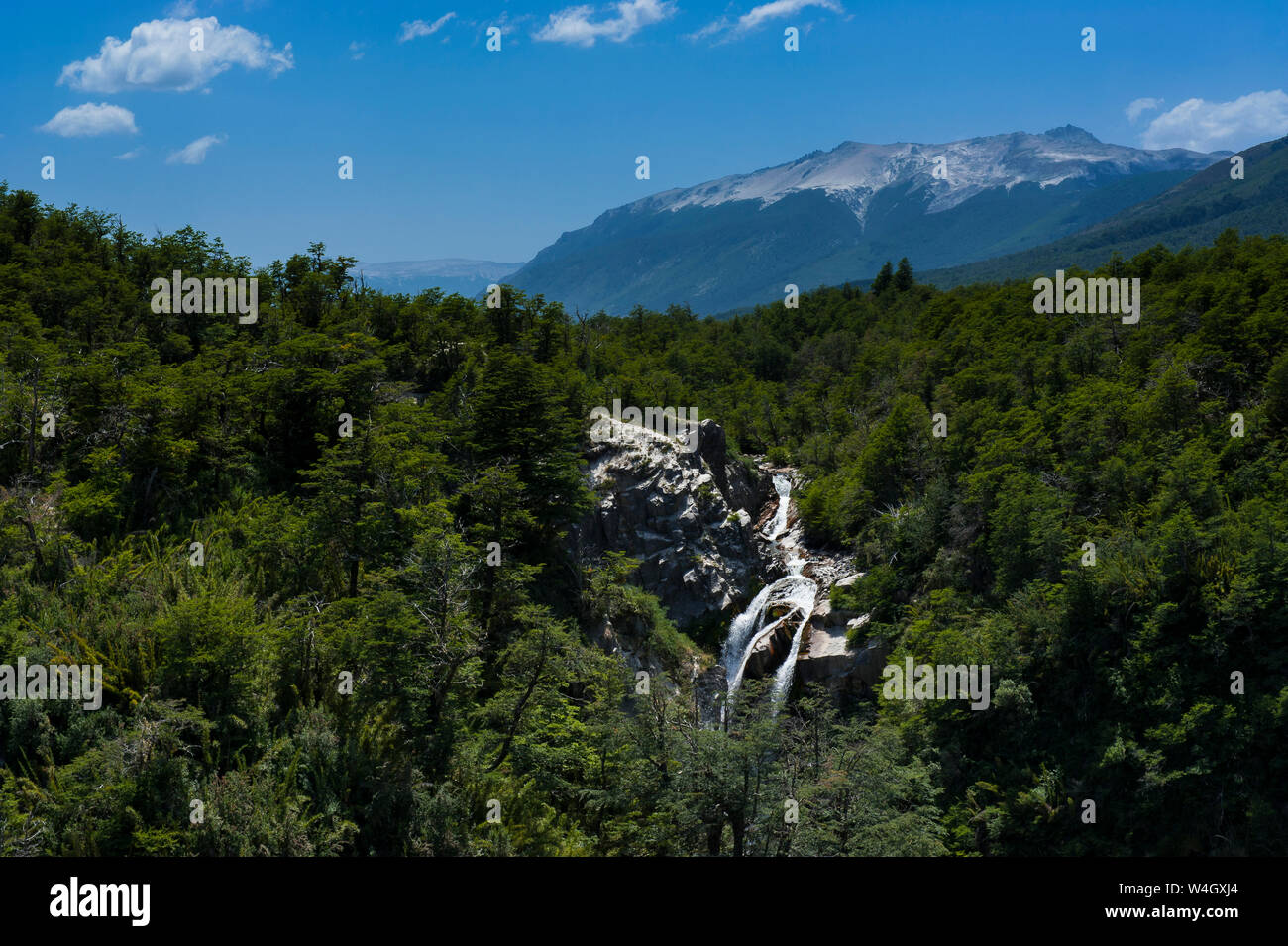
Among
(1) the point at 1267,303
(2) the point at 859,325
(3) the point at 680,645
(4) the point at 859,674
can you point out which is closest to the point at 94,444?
(3) the point at 680,645

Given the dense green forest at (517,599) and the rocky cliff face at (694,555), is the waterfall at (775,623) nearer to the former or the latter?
the rocky cliff face at (694,555)

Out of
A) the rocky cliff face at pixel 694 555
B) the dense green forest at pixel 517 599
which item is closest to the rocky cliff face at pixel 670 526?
the rocky cliff face at pixel 694 555

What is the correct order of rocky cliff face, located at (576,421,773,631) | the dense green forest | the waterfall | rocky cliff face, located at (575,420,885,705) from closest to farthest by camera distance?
the dense green forest < rocky cliff face, located at (575,420,885,705) < the waterfall < rocky cliff face, located at (576,421,773,631)

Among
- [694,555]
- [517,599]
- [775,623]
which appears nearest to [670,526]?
[694,555]

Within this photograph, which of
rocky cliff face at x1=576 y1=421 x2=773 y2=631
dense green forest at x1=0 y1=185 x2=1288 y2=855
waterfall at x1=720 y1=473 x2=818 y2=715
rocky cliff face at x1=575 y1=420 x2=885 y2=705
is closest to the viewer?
dense green forest at x1=0 y1=185 x2=1288 y2=855

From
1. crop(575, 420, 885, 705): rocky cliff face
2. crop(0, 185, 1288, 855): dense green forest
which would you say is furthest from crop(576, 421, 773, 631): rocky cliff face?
crop(0, 185, 1288, 855): dense green forest

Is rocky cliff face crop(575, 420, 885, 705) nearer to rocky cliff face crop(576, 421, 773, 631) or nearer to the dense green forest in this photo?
rocky cliff face crop(576, 421, 773, 631)

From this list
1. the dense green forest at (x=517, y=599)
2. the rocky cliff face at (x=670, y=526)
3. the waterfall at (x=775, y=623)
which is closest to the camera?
the dense green forest at (x=517, y=599)
